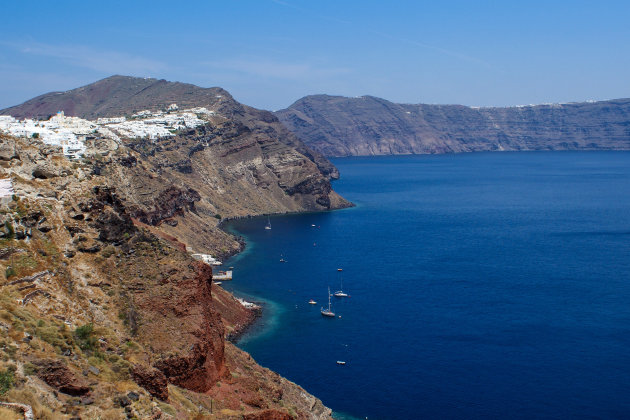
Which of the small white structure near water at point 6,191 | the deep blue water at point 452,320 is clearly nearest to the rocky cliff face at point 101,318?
the small white structure near water at point 6,191

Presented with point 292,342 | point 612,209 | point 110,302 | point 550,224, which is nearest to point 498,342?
point 292,342

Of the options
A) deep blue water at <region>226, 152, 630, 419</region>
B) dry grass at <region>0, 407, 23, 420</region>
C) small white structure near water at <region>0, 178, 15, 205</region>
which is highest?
small white structure near water at <region>0, 178, 15, 205</region>

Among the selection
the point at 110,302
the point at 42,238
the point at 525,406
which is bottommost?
the point at 525,406

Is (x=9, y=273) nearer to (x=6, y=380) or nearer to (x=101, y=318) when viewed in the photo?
(x=101, y=318)

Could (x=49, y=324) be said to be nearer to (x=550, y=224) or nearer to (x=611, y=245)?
(x=611, y=245)

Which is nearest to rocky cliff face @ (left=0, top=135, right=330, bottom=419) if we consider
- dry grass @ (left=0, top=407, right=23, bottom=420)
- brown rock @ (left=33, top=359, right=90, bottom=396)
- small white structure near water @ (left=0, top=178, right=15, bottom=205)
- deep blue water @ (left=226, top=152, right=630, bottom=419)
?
brown rock @ (left=33, top=359, right=90, bottom=396)

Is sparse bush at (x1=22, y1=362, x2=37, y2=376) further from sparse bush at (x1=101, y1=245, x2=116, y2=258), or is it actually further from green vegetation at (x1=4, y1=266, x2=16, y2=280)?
sparse bush at (x1=101, y1=245, x2=116, y2=258)

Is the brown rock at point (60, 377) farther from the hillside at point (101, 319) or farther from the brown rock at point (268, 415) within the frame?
the brown rock at point (268, 415)
